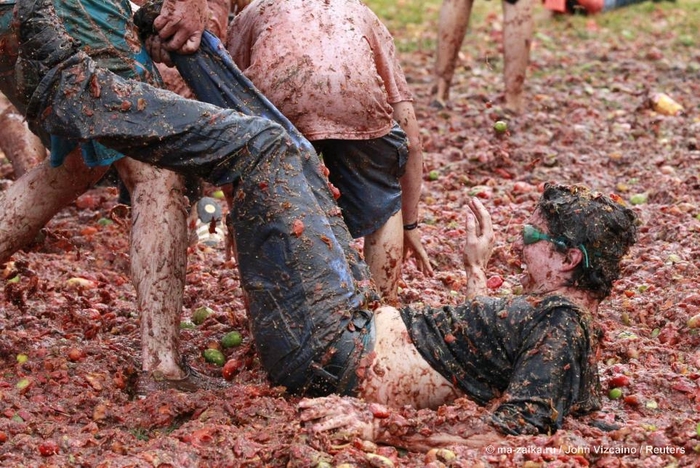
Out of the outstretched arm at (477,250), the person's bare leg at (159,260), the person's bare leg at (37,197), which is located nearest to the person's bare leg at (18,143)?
the person's bare leg at (37,197)

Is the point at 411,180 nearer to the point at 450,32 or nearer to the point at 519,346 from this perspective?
the point at 519,346

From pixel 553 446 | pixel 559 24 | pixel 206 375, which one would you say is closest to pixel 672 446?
pixel 553 446

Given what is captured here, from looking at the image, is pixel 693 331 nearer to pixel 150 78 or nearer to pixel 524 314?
pixel 524 314

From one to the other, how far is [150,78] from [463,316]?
151 centimetres

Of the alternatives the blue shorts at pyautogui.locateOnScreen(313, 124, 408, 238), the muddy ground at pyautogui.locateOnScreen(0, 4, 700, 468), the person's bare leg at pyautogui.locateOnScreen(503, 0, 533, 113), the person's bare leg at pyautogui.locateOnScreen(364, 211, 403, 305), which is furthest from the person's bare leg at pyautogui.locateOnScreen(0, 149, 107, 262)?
the person's bare leg at pyautogui.locateOnScreen(503, 0, 533, 113)

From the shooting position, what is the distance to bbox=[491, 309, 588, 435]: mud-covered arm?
3.28 meters

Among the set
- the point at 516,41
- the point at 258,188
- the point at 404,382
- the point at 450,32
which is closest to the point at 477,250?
the point at 404,382

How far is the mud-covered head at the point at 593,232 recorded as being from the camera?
3.56 meters

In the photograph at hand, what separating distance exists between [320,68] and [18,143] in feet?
8.71

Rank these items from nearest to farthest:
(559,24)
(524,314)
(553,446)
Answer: (553,446)
(524,314)
(559,24)

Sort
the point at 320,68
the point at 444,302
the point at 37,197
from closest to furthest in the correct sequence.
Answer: the point at 320,68, the point at 37,197, the point at 444,302

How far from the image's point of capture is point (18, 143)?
5.97 m

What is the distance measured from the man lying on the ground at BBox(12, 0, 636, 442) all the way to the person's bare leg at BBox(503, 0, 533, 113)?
4317 mm

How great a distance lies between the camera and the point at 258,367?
4102 millimetres
